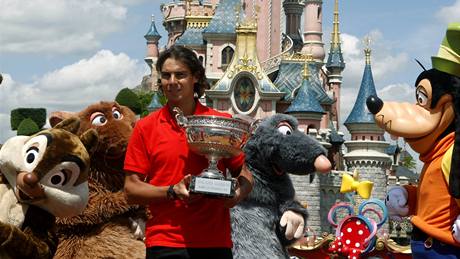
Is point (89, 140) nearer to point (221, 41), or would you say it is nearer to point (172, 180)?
point (172, 180)

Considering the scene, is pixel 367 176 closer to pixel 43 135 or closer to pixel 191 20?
pixel 191 20

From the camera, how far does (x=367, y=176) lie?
2794 cm

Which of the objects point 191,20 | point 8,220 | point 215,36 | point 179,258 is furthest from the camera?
point 191,20

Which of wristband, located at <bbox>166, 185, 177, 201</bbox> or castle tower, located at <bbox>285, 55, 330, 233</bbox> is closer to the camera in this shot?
wristband, located at <bbox>166, 185, 177, 201</bbox>

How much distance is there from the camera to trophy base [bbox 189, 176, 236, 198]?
10.8ft

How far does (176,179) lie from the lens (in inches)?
138

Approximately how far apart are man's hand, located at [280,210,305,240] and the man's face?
54.9 inches

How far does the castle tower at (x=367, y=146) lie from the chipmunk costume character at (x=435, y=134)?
22.5 m

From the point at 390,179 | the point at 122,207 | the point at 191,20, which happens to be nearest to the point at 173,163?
the point at 122,207

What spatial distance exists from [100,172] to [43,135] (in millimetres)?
1218

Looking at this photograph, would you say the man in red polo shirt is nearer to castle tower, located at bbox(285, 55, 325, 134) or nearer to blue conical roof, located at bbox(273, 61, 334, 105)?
castle tower, located at bbox(285, 55, 325, 134)

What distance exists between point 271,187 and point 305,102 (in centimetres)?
2350

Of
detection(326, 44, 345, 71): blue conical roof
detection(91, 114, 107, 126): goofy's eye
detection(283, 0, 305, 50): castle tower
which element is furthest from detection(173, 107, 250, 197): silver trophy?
detection(283, 0, 305, 50): castle tower

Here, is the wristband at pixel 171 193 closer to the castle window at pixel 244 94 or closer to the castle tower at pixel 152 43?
the castle window at pixel 244 94
